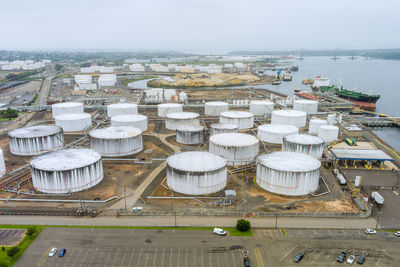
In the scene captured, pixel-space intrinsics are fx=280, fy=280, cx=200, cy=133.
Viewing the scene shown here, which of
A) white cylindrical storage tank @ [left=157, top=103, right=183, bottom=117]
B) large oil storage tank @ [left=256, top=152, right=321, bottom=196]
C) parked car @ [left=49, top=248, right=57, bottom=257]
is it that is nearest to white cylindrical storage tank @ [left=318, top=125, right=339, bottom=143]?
large oil storage tank @ [left=256, top=152, right=321, bottom=196]

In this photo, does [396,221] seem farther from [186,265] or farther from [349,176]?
[186,265]

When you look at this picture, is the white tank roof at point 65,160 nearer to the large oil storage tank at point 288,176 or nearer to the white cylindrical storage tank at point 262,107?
the large oil storage tank at point 288,176

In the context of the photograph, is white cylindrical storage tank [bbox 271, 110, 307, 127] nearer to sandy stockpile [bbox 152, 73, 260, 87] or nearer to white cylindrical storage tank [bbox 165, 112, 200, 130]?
white cylindrical storage tank [bbox 165, 112, 200, 130]

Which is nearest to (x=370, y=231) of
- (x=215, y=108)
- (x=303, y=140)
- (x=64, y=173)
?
(x=303, y=140)

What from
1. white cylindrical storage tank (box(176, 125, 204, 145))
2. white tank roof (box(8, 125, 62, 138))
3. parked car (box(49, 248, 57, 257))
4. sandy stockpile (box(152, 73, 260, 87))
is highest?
sandy stockpile (box(152, 73, 260, 87))

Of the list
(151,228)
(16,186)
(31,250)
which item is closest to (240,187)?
(151,228)

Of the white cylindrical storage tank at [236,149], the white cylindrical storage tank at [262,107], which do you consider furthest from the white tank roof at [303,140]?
the white cylindrical storage tank at [262,107]
